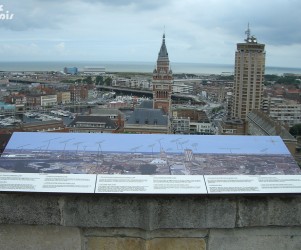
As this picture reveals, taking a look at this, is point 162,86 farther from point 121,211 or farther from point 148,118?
point 121,211

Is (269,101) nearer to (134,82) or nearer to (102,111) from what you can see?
(102,111)

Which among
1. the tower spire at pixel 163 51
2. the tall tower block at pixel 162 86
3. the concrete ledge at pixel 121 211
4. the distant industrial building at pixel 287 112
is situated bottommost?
the distant industrial building at pixel 287 112

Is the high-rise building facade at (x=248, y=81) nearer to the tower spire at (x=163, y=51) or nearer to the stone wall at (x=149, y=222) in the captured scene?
the tower spire at (x=163, y=51)

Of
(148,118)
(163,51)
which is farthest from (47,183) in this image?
(163,51)

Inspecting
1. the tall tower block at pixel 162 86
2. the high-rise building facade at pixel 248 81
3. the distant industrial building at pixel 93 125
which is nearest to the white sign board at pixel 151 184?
the distant industrial building at pixel 93 125

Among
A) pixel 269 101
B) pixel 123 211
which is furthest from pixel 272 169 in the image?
pixel 269 101

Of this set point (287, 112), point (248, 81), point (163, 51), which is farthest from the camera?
point (287, 112)
